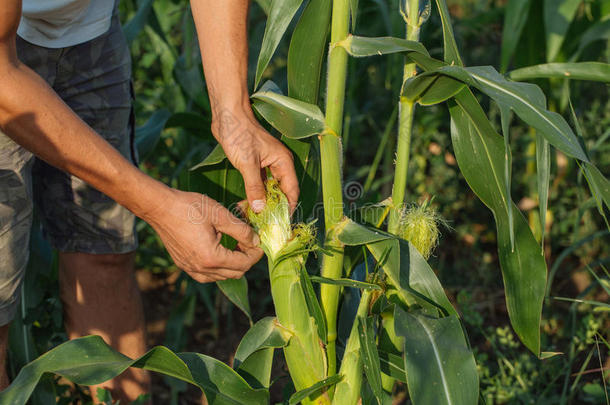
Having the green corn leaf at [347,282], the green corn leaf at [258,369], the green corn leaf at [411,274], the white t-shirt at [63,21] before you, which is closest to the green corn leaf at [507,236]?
the green corn leaf at [411,274]

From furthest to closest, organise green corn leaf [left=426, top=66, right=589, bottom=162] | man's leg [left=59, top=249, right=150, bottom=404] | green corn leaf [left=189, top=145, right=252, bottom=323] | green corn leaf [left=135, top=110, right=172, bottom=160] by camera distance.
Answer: green corn leaf [left=135, top=110, right=172, bottom=160] < man's leg [left=59, top=249, right=150, bottom=404] < green corn leaf [left=189, top=145, right=252, bottom=323] < green corn leaf [left=426, top=66, right=589, bottom=162]

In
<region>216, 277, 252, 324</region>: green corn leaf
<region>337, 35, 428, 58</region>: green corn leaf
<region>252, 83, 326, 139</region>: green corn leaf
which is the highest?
<region>337, 35, 428, 58</region>: green corn leaf

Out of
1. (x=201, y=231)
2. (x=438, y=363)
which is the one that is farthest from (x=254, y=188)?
(x=438, y=363)

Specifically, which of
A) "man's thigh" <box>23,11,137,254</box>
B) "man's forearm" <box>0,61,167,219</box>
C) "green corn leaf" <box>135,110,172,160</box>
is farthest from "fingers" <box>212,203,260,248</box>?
"green corn leaf" <box>135,110,172,160</box>

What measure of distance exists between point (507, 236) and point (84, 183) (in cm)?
98

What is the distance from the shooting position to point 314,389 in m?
1.12

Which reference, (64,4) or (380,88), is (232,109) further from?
(380,88)

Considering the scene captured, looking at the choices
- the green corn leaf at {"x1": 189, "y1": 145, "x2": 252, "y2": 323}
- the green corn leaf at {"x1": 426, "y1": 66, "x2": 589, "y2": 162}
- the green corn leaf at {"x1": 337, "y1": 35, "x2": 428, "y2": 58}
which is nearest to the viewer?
the green corn leaf at {"x1": 426, "y1": 66, "x2": 589, "y2": 162}

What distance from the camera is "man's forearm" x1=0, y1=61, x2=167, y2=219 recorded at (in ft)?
3.39

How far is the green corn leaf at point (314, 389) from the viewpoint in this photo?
3.69 ft

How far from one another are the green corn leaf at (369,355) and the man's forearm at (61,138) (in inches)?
16.3

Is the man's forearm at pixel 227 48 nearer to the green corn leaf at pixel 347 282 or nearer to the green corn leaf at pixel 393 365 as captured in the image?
the green corn leaf at pixel 347 282

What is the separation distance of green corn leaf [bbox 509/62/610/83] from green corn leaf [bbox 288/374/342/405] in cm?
64

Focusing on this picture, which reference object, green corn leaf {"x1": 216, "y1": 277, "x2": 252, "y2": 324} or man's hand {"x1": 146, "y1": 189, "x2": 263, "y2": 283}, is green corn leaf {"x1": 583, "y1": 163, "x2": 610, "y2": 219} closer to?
man's hand {"x1": 146, "y1": 189, "x2": 263, "y2": 283}
